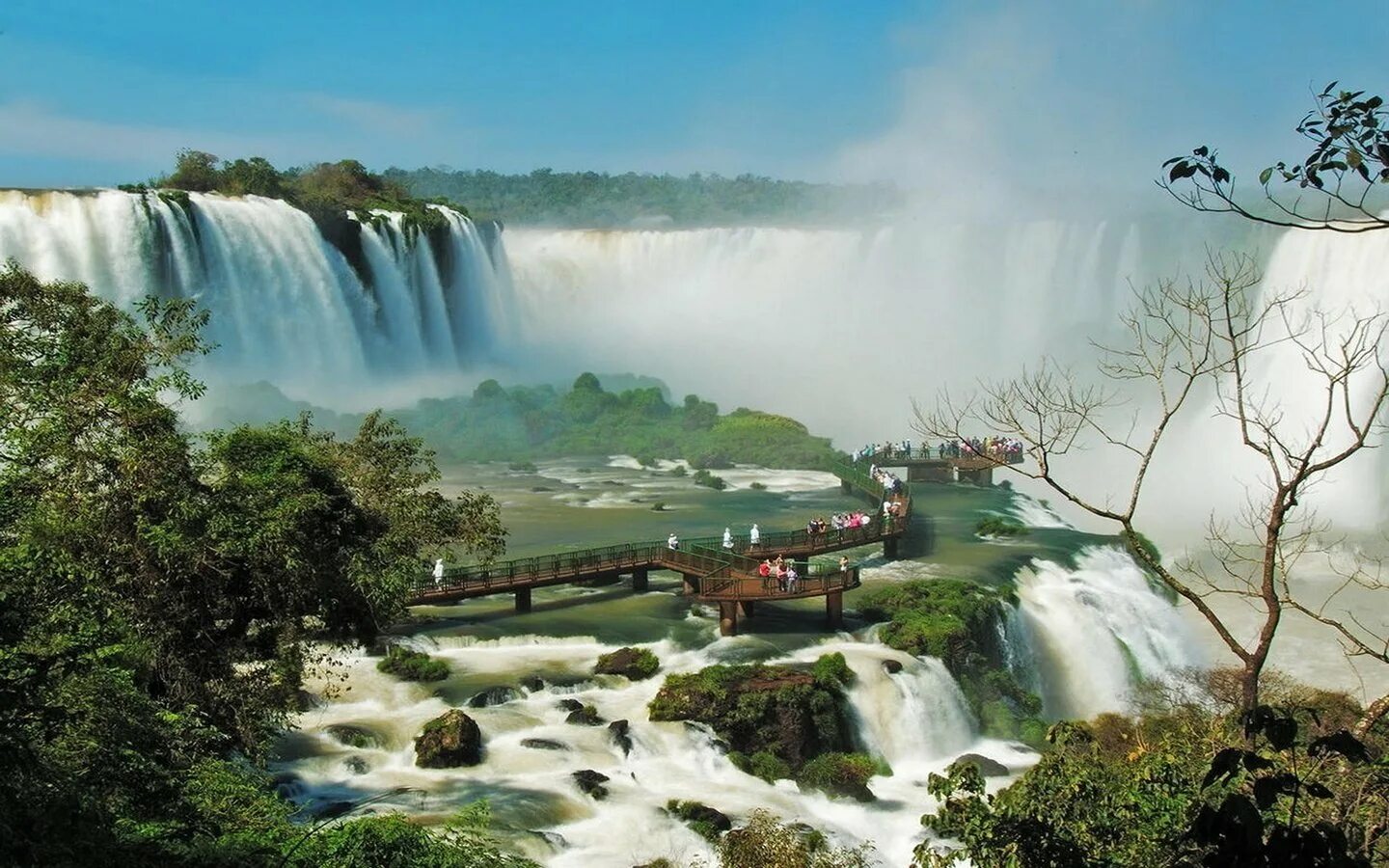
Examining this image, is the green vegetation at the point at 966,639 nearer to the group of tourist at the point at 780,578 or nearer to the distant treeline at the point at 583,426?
the group of tourist at the point at 780,578

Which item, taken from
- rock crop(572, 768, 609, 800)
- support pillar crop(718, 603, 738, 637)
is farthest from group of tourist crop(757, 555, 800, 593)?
rock crop(572, 768, 609, 800)

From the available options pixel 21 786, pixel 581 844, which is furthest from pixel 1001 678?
pixel 21 786

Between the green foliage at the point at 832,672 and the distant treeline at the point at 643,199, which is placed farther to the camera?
the distant treeline at the point at 643,199

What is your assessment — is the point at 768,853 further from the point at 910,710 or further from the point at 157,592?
the point at 910,710

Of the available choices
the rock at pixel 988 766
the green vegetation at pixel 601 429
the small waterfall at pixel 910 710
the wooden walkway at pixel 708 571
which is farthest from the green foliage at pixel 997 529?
the rock at pixel 988 766

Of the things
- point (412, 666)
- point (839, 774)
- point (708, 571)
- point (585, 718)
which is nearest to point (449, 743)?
point (585, 718)

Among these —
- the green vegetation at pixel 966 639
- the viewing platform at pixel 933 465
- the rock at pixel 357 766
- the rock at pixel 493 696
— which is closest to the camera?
the rock at pixel 357 766
